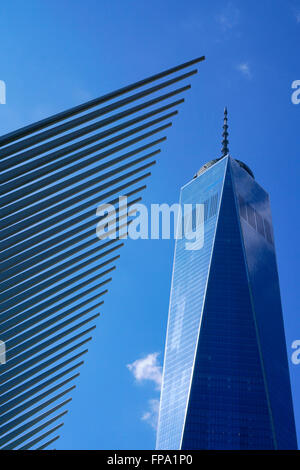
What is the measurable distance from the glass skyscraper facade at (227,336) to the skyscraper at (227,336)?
178 mm

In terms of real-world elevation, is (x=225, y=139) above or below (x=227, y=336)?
above

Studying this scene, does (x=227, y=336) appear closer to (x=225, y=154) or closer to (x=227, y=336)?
(x=227, y=336)

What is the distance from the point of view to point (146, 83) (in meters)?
10.3

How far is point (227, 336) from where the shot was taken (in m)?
100

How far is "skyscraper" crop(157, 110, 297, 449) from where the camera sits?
3578 inches

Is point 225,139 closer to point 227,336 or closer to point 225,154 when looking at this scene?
point 225,154

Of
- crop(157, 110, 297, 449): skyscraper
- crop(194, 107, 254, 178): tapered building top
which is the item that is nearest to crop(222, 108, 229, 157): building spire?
crop(194, 107, 254, 178): tapered building top

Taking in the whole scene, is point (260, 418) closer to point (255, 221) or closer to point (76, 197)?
point (255, 221)

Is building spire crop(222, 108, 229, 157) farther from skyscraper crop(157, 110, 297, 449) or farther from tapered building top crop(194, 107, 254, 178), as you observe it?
skyscraper crop(157, 110, 297, 449)

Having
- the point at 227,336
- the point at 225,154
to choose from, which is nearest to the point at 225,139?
the point at 225,154

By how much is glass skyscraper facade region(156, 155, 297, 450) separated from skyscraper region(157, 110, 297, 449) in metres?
0.18

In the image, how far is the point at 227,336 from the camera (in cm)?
10038

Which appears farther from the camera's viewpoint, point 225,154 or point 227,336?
point 225,154

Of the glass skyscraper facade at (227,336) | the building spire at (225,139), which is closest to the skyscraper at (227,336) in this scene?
the glass skyscraper facade at (227,336)
